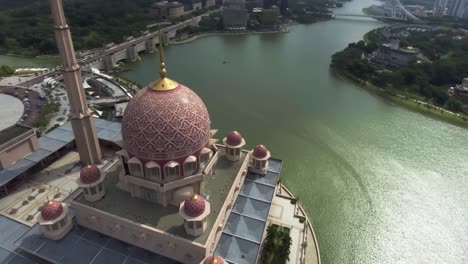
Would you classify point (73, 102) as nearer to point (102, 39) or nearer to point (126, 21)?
point (102, 39)

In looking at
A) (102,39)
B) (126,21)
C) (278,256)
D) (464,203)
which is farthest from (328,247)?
(126,21)

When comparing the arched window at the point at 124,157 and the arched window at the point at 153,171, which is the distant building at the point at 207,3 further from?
the arched window at the point at 153,171

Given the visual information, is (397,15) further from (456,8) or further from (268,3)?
(268,3)

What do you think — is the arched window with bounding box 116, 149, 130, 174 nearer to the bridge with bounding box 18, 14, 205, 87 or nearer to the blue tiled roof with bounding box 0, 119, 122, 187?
the blue tiled roof with bounding box 0, 119, 122, 187

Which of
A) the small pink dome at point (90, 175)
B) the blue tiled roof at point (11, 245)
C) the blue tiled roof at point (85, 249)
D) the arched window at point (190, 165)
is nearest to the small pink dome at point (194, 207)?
the arched window at point (190, 165)

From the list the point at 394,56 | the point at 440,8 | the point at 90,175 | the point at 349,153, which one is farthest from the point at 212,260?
the point at 440,8

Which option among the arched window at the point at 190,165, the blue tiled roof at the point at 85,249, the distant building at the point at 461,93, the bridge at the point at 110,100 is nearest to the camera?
the blue tiled roof at the point at 85,249
